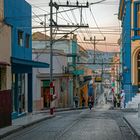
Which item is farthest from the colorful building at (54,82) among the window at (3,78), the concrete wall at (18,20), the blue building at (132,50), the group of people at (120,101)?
the window at (3,78)

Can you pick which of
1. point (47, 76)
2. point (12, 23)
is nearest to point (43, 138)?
point (12, 23)

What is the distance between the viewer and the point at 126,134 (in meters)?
22.7

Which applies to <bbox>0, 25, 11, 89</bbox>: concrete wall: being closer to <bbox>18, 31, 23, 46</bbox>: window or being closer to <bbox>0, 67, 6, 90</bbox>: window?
<bbox>0, 67, 6, 90</bbox>: window

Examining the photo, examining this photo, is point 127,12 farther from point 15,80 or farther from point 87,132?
point 87,132

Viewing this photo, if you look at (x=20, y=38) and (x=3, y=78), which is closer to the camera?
(x=3, y=78)

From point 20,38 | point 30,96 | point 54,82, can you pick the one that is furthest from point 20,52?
point 54,82

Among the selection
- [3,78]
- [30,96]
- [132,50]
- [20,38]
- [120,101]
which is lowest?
[120,101]

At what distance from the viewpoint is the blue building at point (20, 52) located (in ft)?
107

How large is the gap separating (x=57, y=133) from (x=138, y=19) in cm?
3027

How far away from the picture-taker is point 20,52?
3578cm

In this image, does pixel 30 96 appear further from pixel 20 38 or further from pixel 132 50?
pixel 132 50

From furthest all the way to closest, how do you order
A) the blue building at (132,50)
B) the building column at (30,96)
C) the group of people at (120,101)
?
the blue building at (132,50) → the group of people at (120,101) → the building column at (30,96)

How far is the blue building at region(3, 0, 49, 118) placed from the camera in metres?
32.6

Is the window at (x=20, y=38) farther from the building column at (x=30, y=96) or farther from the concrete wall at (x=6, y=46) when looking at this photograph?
the concrete wall at (x=6, y=46)
